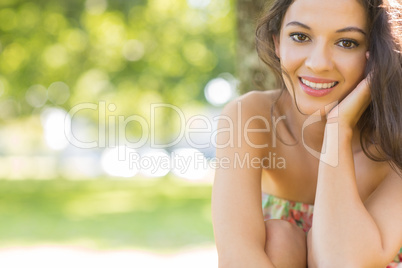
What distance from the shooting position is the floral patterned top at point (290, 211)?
2.80 m

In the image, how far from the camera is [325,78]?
2.46 metres

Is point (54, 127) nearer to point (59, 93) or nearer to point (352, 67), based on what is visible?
point (59, 93)

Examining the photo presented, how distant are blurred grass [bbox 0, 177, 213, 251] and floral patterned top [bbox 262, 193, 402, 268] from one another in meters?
5.32

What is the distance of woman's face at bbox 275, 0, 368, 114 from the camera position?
2402mm

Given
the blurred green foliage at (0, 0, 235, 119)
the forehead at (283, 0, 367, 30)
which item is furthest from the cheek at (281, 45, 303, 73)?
the blurred green foliage at (0, 0, 235, 119)

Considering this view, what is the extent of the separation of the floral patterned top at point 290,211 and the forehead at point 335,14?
3.14 ft

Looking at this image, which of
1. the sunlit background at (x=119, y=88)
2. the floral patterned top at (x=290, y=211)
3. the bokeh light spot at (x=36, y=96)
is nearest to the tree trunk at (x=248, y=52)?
the floral patterned top at (x=290, y=211)

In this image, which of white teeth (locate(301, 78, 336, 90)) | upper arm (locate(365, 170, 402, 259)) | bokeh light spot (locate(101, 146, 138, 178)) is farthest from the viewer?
bokeh light spot (locate(101, 146, 138, 178))

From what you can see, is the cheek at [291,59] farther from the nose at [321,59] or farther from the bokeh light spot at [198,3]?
the bokeh light spot at [198,3]

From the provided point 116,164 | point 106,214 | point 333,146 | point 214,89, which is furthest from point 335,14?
point 116,164

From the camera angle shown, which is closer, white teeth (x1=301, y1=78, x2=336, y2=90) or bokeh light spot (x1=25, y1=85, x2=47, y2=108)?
white teeth (x1=301, y1=78, x2=336, y2=90)

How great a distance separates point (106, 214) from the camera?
39.9 ft

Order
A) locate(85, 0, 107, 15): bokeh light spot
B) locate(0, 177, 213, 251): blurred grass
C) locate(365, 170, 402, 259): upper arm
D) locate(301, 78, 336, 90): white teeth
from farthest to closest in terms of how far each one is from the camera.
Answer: locate(85, 0, 107, 15): bokeh light spot < locate(0, 177, 213, 251): blurred grass < locate(301, 78, 336, 90): white teeth < locate(365, 170, 402, 259): upper arm

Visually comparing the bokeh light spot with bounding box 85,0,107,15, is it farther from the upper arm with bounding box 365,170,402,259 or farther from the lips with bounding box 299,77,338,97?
the upper arm with bounding box 365,170,402,259
